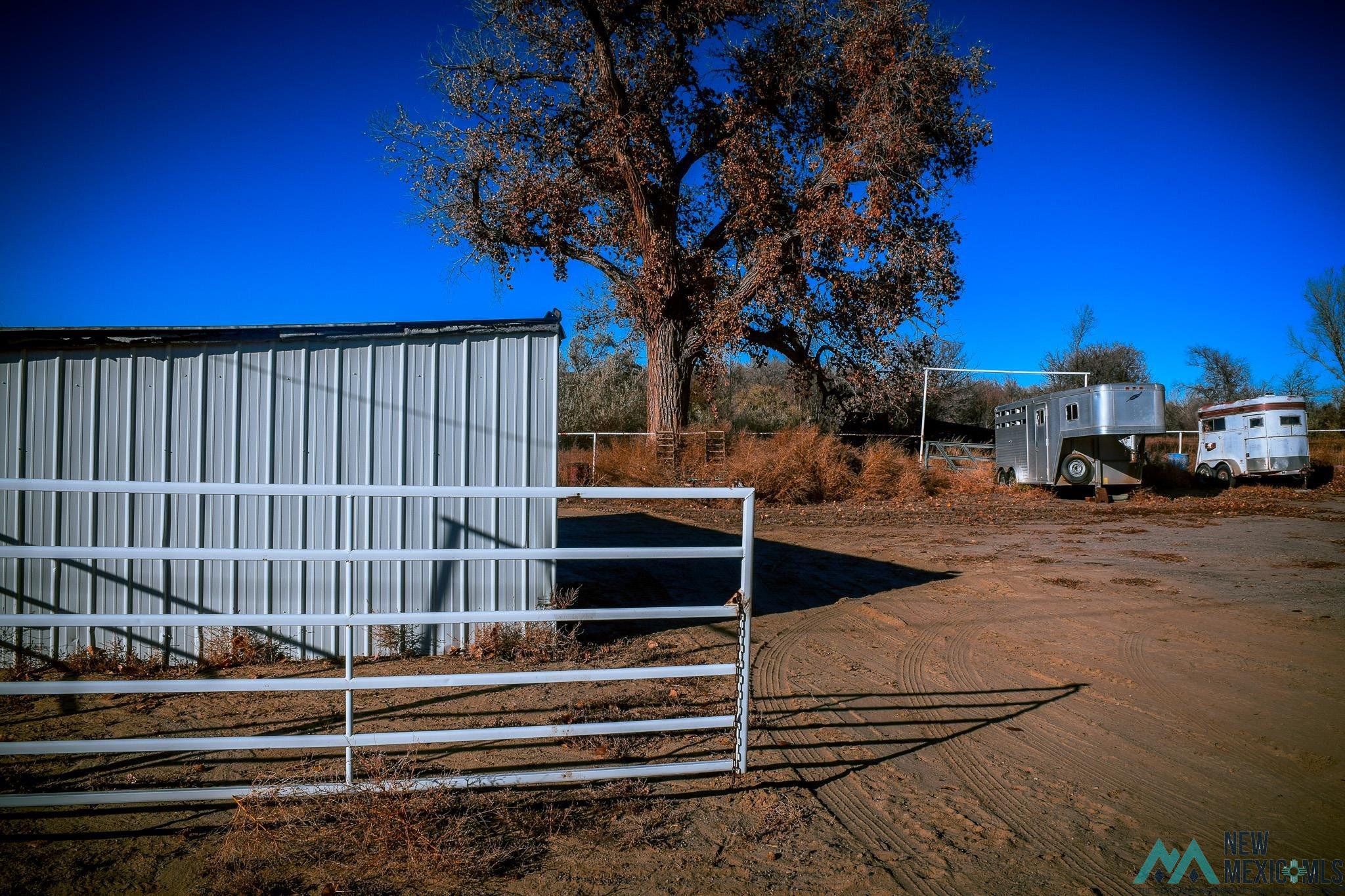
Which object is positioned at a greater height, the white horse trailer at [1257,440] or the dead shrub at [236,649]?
the white horse trailer at [1257,440]

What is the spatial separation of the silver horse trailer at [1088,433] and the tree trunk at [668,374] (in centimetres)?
1028

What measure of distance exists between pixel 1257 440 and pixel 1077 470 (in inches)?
288

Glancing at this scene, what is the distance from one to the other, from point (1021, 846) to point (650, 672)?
1811mm

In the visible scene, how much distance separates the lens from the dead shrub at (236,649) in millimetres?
5859

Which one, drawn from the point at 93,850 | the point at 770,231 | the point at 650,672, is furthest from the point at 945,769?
the point at 770,231

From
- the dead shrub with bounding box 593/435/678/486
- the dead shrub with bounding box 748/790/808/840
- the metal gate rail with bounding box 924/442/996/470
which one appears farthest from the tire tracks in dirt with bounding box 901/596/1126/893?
the metal gate rail with bounding box 924/442/996/470

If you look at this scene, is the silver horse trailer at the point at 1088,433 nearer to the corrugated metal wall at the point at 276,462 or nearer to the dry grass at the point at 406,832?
the corrugated metal wall at the point at 276,462

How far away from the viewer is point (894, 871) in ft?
10.0

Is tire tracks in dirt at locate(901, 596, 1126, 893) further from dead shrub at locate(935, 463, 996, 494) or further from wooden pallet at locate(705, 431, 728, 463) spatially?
dead shrub at locate(935, 463, 996, 494)

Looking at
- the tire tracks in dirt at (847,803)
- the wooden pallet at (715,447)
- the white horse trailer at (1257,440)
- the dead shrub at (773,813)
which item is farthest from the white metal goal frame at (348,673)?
the white horse trailer at (1257,440)

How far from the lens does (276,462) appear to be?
6.10 m

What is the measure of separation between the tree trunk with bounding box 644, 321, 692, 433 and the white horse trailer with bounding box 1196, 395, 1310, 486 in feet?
56.7

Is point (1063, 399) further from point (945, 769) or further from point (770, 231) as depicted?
point (945, 769)

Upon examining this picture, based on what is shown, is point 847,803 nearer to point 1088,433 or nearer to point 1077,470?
point 1088,433
